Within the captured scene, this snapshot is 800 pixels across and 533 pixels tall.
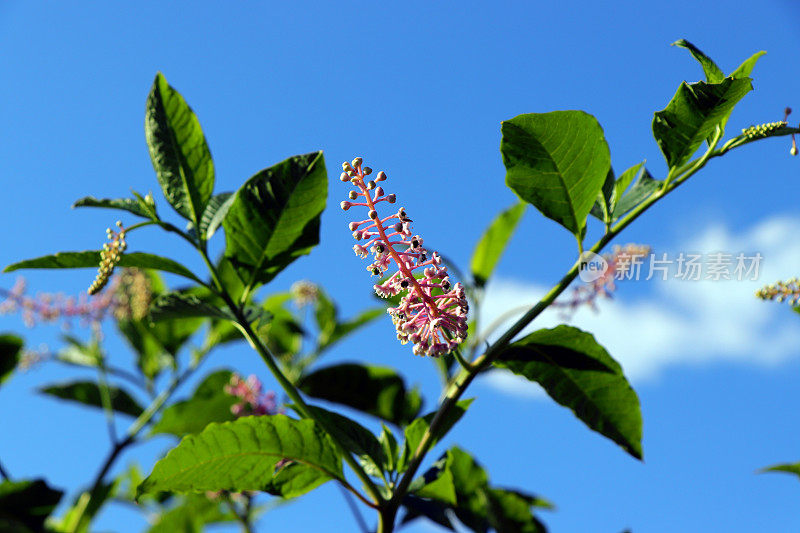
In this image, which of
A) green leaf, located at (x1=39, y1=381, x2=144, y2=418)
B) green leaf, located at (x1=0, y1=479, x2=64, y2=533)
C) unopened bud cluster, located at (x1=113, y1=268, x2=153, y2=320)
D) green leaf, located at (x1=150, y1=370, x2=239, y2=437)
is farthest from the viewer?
green leaf, located at (x1=39, y1=381, x2=144, y2=418)

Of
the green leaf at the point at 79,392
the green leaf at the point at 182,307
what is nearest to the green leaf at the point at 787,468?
the green leaf at the point at 182,307

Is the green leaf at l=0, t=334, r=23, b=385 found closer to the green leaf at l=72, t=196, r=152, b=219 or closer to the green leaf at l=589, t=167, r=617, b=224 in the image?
the green leaf at l=72, t=196, r=152, b=219

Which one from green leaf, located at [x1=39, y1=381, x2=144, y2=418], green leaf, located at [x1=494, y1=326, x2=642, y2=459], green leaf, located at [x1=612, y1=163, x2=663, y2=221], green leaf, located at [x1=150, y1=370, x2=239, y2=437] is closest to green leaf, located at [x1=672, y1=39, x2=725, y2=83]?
green leaf, located at [x1=612, y1=163, x2=663, y2=221]

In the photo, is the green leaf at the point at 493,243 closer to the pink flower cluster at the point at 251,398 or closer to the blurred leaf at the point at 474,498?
the blurred leaf at the point at 474,498

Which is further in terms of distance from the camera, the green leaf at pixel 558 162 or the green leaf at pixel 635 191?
the green leaf at pixel 635 191

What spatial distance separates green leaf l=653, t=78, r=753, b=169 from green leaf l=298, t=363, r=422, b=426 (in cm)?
169

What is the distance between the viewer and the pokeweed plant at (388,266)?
157 cm

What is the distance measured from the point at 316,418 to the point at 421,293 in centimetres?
46

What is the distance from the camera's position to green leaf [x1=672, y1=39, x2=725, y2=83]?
1.76 meters

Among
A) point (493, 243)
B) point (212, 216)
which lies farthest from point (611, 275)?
point (212, 216)

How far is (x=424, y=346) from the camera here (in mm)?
1542

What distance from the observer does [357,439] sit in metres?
1.82

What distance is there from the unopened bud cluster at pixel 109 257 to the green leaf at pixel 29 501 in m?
1.08

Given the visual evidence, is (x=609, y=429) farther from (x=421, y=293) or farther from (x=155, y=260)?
(x=155, y=260)
